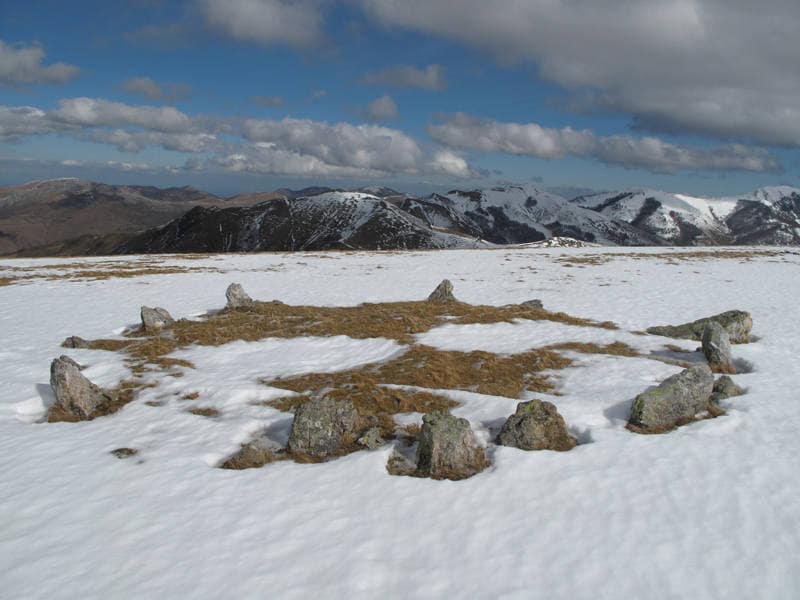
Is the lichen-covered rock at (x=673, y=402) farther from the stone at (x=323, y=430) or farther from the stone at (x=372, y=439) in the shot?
the stone at (x=323, y=430)

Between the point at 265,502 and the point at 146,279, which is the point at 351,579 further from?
the point at 146,279

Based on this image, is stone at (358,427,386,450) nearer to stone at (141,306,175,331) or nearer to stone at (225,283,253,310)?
stone at (141,306,175,331)

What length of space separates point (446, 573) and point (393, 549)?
1.04 meters

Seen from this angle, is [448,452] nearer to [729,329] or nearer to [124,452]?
[124,452]

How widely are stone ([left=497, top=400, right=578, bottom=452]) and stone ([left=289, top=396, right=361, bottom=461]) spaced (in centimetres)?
391

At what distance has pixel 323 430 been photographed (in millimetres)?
12031

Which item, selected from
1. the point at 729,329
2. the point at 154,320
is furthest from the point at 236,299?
the point at 729,329

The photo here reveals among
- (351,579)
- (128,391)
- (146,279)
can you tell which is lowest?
(351,579)

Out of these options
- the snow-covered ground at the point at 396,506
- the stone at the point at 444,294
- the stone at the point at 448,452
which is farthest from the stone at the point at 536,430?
the stone at the point at 444,294

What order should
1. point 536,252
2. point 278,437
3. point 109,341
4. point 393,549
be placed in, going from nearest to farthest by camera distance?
point 393,549
point 278,437
point 109,341
point 536,252

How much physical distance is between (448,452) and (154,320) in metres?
18.4

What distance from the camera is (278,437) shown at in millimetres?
12617

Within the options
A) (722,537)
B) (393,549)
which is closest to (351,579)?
(393,549)

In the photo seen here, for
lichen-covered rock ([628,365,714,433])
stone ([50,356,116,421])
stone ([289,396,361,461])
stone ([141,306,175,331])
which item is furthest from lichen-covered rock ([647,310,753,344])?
stone ([141,306,175,331])
